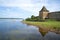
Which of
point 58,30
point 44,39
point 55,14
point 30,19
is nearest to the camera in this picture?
point 44,39

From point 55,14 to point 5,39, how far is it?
10.00 meters

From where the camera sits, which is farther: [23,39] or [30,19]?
[30,19]

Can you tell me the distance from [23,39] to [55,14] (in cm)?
980

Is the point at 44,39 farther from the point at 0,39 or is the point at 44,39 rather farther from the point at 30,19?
the point at 30,19

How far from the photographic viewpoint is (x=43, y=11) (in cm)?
1934

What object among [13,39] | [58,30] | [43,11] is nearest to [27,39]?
[13,39]

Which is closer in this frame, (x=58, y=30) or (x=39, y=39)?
(x=39, y=39)

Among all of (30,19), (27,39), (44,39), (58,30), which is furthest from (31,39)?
(30,19)

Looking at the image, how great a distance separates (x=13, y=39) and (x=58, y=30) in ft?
9.07

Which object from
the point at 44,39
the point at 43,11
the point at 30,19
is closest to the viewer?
the point at 44,39

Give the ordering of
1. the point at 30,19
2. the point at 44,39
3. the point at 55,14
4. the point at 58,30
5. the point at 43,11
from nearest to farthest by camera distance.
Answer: the point at 44,39, the point at 58,30, the point at 55,14, the point at 30,19, the point at 43,11

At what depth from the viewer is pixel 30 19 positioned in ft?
58.2

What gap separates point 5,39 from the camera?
5613 mm

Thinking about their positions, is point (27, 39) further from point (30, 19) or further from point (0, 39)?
point (30, 19)
